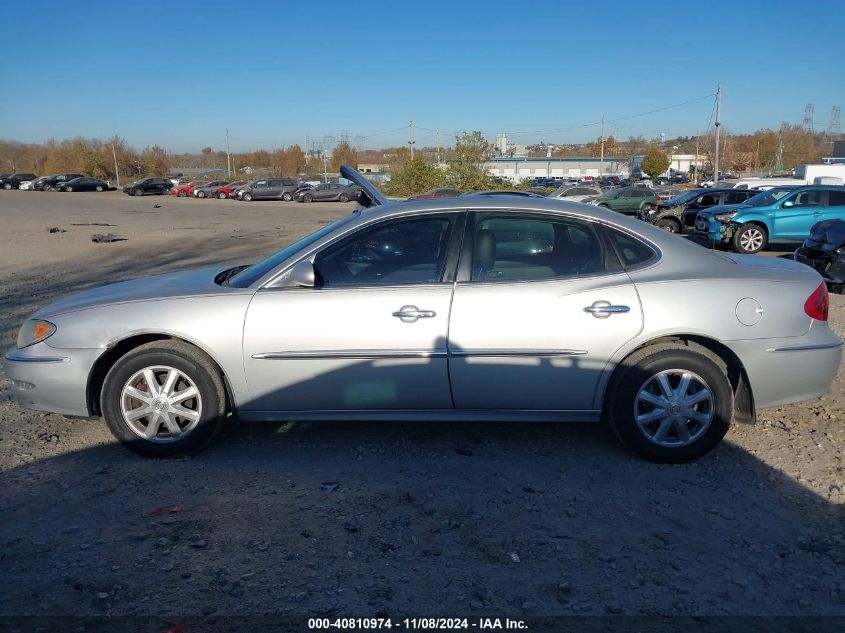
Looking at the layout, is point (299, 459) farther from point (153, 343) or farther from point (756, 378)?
point (756, 378)

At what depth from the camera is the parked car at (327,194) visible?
150ft

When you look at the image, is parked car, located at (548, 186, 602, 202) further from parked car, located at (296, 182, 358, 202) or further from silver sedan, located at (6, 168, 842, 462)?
silver sedan, located at (6, 168, 842, 462)

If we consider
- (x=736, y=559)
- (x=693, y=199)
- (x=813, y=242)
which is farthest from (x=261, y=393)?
(x=693, y=199)

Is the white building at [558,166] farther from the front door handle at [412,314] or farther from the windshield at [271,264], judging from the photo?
the front door handle at [412,314]

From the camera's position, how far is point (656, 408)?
405cm

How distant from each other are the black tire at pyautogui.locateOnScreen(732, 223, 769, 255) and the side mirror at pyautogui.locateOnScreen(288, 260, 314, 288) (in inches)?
552

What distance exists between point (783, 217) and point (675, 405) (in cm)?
1355

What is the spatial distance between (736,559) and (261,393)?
107 inches

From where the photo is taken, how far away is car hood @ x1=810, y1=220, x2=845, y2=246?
990cm

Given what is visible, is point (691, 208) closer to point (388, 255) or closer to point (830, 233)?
point (830, 233)

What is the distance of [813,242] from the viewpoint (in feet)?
33.8

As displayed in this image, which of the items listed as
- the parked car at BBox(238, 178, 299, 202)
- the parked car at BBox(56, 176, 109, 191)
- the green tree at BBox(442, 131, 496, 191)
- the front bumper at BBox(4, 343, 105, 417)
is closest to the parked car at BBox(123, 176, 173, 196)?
the parked car at BBox(56, 176, 109, 191)

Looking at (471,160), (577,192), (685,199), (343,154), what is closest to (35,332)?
(685,199)

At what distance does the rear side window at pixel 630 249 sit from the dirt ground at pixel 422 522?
1.07 meters
